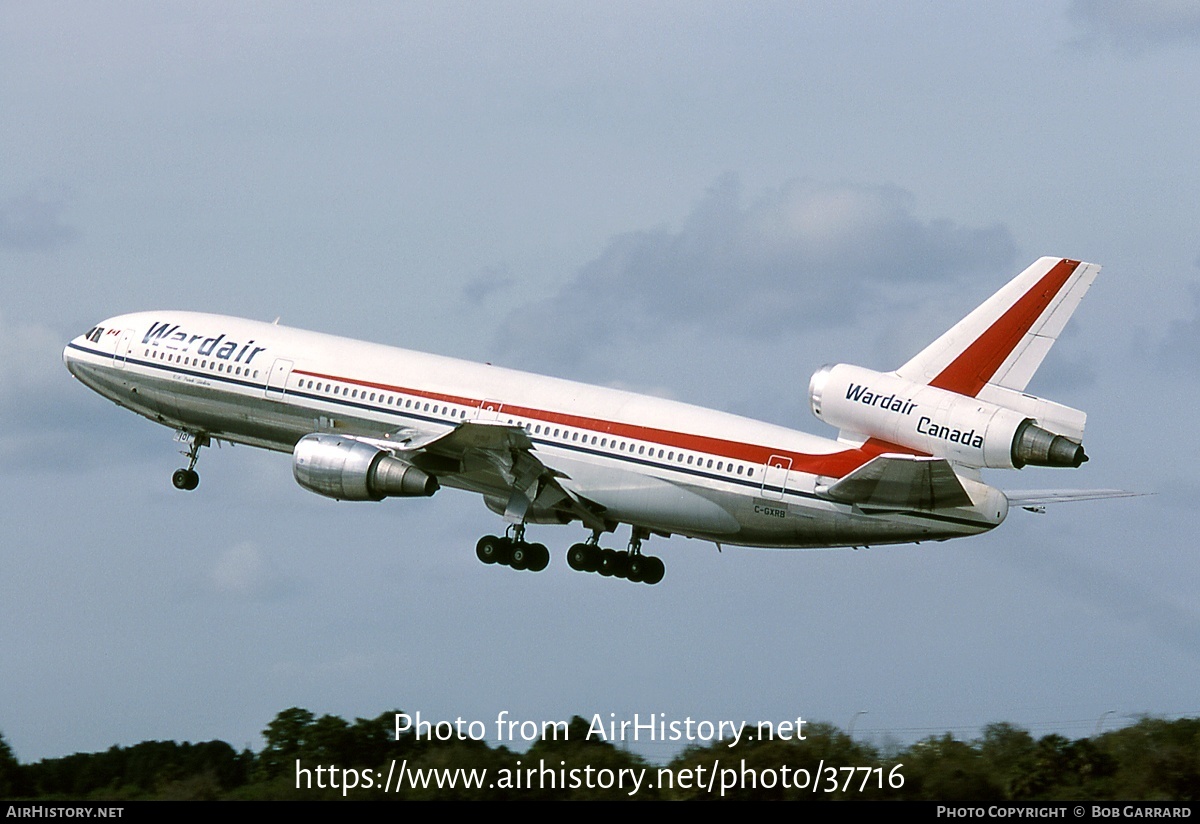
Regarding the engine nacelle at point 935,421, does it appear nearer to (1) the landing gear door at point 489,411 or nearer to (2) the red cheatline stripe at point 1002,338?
(2) the red cheatline stripe at point 1002,338

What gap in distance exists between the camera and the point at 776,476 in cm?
4753

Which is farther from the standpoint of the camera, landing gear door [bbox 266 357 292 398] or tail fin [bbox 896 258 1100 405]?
landing gear door [bbox 266 357 292 398]

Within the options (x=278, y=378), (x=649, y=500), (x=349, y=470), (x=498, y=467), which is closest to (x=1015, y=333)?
(x=649, y=500)

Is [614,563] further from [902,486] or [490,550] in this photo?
[902,486]

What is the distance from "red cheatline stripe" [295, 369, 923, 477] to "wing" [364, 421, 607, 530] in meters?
1.02

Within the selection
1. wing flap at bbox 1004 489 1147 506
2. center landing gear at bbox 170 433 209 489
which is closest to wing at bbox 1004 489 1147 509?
wing flap at bbox 1004 489 1147 506

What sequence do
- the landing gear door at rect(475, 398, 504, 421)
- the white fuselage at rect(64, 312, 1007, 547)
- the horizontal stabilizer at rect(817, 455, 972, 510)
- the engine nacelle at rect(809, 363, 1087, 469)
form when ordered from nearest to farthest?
the engine nacelle at rect(809, 363, 1087, 469), the horizontal stabilizer at rect(817, 455, 972, 510), the white fuselage at rect(64, 312, 1007, 547), the landing gear door at rect(475, 398, 504, 421)

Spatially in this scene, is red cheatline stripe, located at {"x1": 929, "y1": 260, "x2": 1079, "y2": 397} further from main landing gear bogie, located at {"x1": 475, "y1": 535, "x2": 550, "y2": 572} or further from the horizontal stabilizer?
main landing gear bogie, located at {"x1": 475, "y1": 535, "x2": 550, "y2": 572}

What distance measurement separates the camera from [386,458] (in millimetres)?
49750

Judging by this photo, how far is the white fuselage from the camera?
4731 centimetres

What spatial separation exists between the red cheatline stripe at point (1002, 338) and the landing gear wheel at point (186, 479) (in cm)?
2354

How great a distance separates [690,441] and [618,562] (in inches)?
240

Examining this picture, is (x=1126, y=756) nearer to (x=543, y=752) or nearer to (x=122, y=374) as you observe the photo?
(x=543, y=752)

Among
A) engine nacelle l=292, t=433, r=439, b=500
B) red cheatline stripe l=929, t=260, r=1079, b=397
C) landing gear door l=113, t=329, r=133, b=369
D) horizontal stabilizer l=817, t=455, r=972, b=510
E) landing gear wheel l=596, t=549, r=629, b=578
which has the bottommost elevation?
horizontal stabilizer l=817, t=455, r=972, b=510
